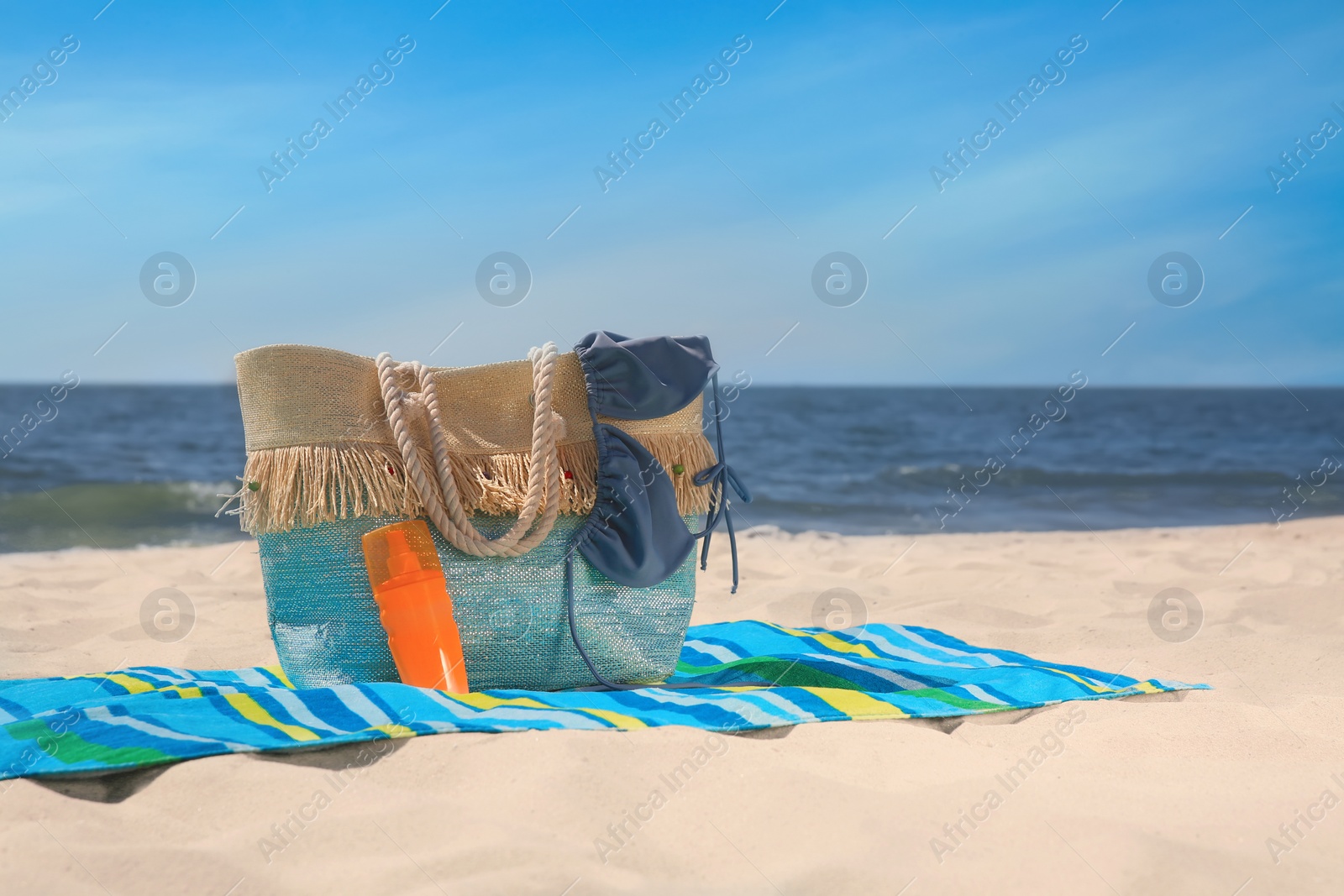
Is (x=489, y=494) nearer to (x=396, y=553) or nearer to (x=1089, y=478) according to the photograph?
(x=396, y=553)

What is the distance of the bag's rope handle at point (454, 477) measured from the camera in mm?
2350

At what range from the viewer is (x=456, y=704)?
2.03 meters

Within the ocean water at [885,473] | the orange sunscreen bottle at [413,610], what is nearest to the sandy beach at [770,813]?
the orange sunscreen bottle at [413,610]

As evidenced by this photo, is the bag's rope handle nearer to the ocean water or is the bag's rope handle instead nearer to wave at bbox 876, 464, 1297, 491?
the ocean water

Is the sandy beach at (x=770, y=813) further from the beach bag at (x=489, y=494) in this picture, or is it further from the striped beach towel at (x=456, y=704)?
the beach bag at (x=489, y=494)

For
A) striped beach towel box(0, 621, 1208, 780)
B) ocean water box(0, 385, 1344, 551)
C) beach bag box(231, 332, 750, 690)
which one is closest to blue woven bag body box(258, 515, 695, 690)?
beach bag box(231, 332, 750, 690)

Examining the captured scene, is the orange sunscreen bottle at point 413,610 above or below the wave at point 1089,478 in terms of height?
above

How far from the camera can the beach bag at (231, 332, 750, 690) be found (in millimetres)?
2338

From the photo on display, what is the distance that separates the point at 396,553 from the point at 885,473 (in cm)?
907

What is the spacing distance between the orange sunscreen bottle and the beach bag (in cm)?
7

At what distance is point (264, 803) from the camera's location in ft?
5.41

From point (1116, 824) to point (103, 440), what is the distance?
1645 centimetres

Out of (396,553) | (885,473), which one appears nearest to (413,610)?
(396,553)

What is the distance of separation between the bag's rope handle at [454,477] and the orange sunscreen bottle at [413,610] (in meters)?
0.10
